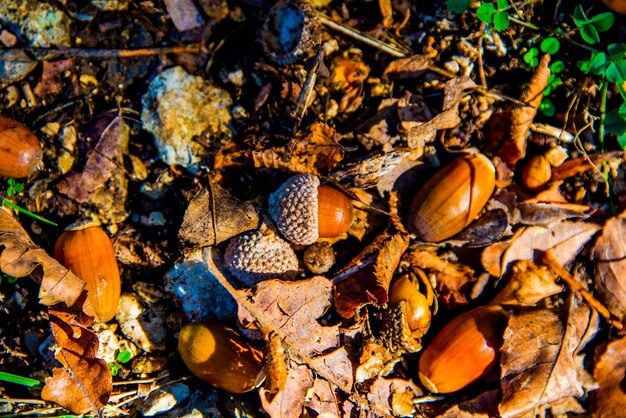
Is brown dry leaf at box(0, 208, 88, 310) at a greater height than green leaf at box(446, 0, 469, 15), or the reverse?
green leaf at box(446, 0, 469, 15)

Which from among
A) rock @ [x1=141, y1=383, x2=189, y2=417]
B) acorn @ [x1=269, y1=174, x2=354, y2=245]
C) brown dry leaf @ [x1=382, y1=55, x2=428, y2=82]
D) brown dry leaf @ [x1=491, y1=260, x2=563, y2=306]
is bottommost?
rock @ [x1=141, y1=383, x2=189, y2=417]

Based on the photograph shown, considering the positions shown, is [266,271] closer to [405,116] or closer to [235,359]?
[235,359]

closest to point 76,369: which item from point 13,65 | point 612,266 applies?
point 13,65

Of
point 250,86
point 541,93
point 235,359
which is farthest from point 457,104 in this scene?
point 235,359

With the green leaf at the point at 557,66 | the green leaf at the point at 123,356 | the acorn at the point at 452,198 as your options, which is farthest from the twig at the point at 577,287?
the green leaf at the point at 123,356

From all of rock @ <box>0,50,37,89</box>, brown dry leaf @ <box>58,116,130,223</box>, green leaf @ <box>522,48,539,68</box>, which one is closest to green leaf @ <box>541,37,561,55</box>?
green leaf @ <box>522,48,539,68</box>

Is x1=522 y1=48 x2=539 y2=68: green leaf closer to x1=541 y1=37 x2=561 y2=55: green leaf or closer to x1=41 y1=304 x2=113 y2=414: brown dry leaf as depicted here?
x1=541 y1=37 x2=561 y2=55: green leaf
